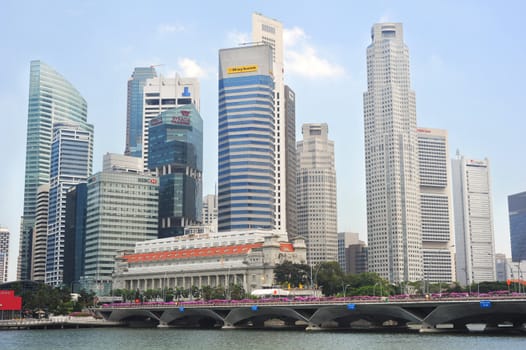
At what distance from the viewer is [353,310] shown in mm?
138375

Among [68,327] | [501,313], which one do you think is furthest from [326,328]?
[68,327]

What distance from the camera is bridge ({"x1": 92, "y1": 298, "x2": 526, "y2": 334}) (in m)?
125

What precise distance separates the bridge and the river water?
168 inches

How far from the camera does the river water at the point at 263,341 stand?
4293 inches

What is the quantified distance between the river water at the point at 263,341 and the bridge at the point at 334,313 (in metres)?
4.26

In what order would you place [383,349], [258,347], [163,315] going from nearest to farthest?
[383,349]
[258,347]
[163,315]

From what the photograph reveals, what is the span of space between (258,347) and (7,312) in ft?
356

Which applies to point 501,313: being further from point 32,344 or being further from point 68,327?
point 68,327

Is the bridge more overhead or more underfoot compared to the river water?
more overhead

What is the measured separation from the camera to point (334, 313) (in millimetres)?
143250

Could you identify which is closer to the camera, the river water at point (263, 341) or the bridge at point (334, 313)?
the river water at point (263, 341)

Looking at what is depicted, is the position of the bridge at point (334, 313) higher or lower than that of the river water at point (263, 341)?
higher

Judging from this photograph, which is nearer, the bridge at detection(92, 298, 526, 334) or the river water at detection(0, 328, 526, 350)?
the river water at detection(0, 328, 526, 350)

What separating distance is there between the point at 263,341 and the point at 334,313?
969 inches
